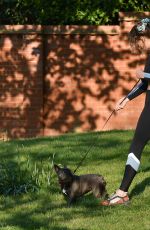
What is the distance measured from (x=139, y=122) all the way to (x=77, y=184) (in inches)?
38.7

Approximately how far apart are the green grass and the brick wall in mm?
3026

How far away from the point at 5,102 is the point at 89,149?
4767mm

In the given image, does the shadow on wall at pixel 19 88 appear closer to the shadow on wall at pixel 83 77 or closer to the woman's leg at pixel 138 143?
the shadow on wall at pixel 83 77

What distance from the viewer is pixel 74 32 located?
15.6 m

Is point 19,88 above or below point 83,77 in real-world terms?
below

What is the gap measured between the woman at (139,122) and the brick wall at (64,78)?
765 centimetres

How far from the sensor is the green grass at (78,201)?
731 centimetres

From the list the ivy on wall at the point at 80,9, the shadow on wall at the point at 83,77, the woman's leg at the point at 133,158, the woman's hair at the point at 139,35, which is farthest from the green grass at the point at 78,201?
the ivy on wall at the point at 80,9

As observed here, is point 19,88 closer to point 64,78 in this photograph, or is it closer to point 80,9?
Answer: point 64,78

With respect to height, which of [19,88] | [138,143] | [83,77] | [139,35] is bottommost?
[19,88]

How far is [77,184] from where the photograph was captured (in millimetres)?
7996

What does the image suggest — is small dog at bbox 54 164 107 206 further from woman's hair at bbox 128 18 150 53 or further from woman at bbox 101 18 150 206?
woman's hair at bbox 128 18 150 53

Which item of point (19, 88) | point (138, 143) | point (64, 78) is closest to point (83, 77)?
point (64, 78)

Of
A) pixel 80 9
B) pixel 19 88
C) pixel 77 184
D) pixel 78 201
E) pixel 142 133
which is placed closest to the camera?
pixel 142 133
